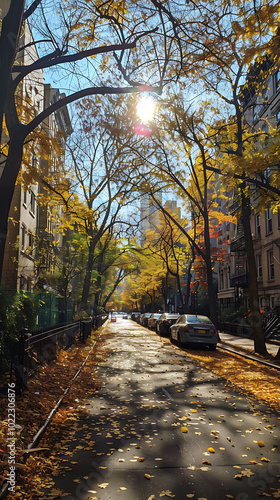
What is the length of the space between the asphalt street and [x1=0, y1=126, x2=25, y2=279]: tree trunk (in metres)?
3.45

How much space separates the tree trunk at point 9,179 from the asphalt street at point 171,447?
345 cm

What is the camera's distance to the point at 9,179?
26.1 ft

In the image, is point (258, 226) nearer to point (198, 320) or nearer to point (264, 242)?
point (264, 242)

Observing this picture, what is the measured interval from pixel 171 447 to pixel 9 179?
17.5ft

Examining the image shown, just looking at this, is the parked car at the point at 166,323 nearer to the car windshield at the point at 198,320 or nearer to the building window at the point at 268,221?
the car windshield at the point at 198,320

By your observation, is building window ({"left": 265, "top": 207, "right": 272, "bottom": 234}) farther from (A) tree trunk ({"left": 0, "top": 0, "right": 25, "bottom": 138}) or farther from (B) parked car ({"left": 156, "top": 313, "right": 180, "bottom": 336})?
(A) tree trunk ({"left": 0, "top": 0, "right": 25, "bottom": 138})

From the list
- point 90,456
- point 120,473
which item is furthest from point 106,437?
point 120,473

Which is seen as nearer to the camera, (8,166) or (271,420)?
(271,420)

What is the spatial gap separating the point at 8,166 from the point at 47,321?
347 inches

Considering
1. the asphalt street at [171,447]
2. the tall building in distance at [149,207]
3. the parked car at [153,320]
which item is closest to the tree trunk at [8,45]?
the asphalt street at [171,447]

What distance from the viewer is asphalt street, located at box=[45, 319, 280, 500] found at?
13.6 ft

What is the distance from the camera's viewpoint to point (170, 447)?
5395 millimetres

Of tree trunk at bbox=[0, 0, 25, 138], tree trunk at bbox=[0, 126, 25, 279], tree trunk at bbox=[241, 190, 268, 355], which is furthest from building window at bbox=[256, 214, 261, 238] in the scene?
tree trunk at bbox=[0, 0, 25, 138]

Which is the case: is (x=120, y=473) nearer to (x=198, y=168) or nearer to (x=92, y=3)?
(x=92, y=3)
